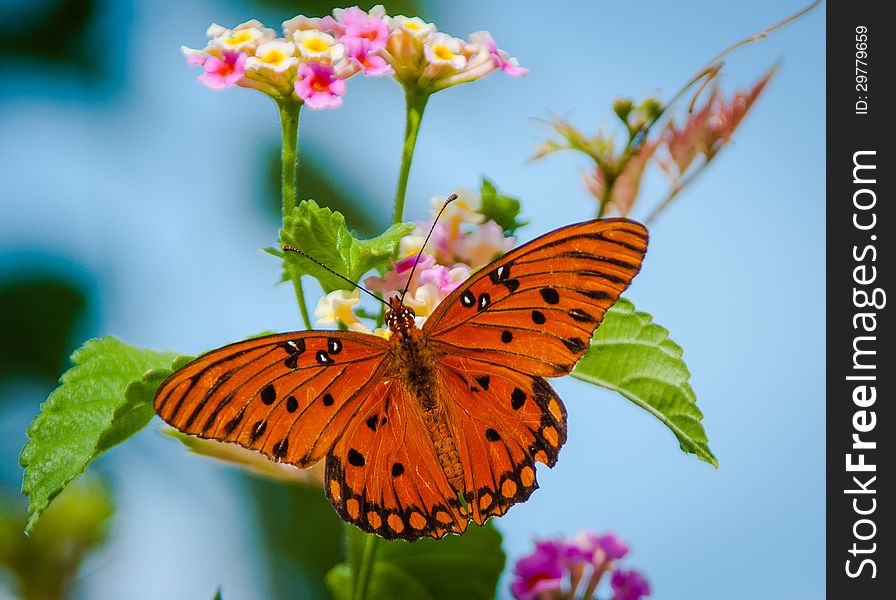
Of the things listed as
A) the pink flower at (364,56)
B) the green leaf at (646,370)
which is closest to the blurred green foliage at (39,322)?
the pink flower at (364,56)

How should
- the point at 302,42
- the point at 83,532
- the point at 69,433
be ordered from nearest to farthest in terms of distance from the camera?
the point at 69,433 < the point at 302,42 < the point at 83,532

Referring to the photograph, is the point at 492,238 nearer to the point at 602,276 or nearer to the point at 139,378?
the point at 602,276

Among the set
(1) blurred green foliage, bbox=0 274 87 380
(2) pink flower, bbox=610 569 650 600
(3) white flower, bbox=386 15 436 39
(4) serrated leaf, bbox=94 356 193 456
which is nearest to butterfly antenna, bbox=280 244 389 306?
(4) serrated leaf, bbox=94 356 193 456

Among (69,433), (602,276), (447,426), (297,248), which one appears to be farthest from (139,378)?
(602,276)

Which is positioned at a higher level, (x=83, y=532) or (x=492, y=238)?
(x=492, y=238)

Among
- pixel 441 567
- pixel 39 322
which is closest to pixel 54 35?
pixel 39 322

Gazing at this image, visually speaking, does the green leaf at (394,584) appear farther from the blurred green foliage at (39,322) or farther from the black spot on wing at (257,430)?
the blurred green foliage at (39,322)

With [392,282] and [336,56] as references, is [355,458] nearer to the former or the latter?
[392,282]

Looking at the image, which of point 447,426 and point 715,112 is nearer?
point 447,426
